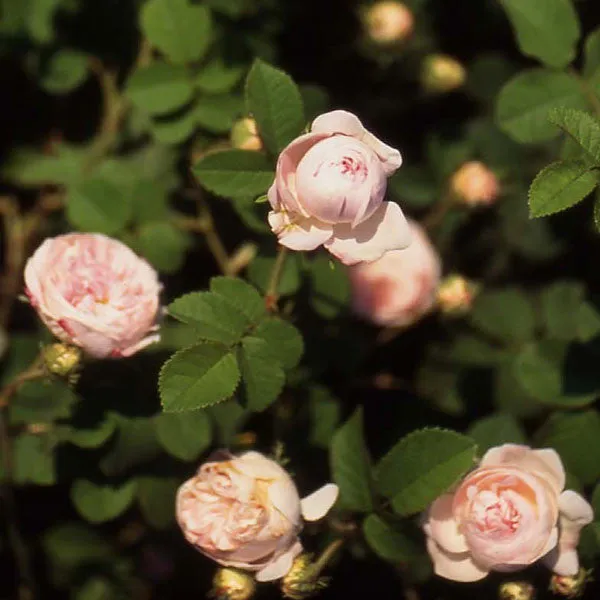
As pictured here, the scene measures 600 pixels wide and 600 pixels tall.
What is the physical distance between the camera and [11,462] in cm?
194

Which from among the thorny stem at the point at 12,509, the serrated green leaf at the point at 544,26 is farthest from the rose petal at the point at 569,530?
the thorny stem at the point at 12,509

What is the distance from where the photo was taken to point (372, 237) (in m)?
1.48

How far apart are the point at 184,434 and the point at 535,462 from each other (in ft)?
1.91

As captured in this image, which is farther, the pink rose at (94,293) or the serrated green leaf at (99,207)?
the serrated green leaf at (99,207)

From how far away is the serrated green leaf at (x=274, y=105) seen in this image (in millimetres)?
1615

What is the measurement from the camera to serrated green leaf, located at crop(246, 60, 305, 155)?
63.6 inches

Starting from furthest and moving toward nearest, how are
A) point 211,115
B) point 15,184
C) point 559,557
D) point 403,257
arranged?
point 15,184
point 403,257
point 211,115
point 559,557

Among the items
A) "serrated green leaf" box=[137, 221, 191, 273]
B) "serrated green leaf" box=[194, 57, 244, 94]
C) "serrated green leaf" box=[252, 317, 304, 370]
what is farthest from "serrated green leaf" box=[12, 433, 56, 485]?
"serrated green leaf" box=[194, 57, 244, 94]

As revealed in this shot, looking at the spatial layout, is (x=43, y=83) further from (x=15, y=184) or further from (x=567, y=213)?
(x=567, y=213)

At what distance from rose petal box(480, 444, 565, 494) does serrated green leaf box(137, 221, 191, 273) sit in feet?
2.43

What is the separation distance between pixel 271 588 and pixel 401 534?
1.12 ft

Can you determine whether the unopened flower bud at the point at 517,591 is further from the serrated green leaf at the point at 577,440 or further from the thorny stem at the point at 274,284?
the thorny stem at the point at 274,284

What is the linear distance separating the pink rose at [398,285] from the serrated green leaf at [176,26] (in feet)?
1.82

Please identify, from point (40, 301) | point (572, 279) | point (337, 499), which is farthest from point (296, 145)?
point (572, 279)
